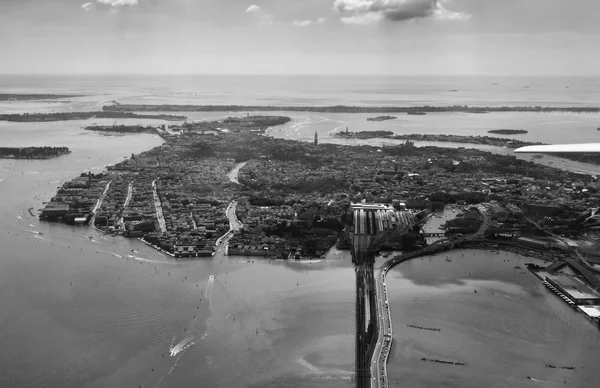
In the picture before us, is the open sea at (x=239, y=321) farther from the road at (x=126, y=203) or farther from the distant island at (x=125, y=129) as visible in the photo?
the distant island at (x=125, y=129)

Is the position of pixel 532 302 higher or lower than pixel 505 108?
lower

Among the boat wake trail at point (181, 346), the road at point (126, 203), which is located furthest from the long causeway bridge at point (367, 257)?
the road at point (126, 203)

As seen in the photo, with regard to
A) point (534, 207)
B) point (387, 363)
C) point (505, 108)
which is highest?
point (505, 108)

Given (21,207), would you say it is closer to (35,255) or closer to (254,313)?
(35,255)

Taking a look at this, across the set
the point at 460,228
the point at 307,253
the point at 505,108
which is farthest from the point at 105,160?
the point at 505,108

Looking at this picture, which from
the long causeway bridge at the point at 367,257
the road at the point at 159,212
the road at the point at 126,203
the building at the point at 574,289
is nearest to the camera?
the long causeway bridge at the point at 367,257

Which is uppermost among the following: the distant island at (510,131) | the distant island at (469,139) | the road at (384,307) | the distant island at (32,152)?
the distant island at (510,131)

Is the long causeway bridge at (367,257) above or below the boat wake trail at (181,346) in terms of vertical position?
above

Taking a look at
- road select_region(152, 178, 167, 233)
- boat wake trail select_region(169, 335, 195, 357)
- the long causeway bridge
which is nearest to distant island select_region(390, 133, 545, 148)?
the long causeway bridge
